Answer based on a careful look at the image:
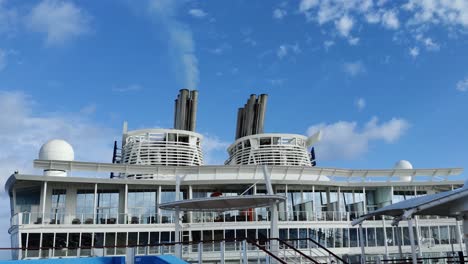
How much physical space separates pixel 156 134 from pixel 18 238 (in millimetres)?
12253

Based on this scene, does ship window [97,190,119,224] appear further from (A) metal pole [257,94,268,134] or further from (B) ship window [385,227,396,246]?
(B) ship window [385,227,396,246]

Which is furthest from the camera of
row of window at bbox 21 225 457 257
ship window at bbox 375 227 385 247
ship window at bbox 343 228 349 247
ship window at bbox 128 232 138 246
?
ship window at bbox 375 227 385 247

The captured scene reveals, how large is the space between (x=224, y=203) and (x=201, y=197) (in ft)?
21.8

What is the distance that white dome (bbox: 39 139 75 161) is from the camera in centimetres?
2933

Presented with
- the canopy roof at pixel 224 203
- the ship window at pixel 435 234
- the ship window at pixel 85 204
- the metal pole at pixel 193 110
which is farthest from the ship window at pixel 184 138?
the ship window at pixel 435 234

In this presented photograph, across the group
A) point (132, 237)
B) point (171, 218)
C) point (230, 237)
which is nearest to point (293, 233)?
point (230, 237)

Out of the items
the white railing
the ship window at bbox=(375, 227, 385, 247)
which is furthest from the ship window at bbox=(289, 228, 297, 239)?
the ship window at bbox=(375, 227, 385, 247)

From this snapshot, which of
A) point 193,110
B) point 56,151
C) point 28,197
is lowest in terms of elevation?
point 28,197

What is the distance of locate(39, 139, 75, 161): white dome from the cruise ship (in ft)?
0.26

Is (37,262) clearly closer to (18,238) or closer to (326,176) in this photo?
(18,238)

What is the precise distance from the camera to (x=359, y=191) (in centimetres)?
3441

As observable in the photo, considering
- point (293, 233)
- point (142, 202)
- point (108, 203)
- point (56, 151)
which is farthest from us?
point (56, 151)

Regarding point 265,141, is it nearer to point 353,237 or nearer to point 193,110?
point 193,110

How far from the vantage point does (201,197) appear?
78.8 feet
